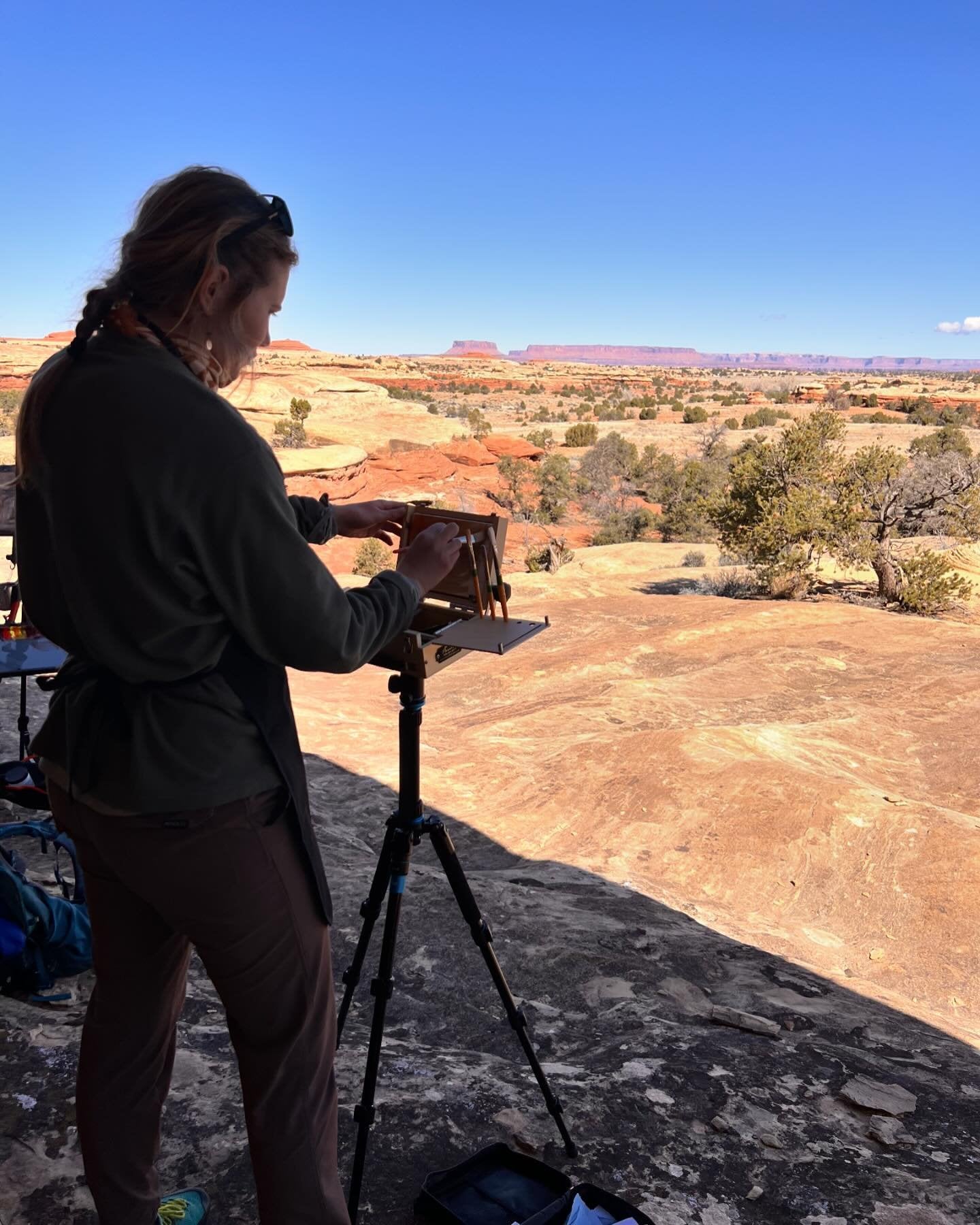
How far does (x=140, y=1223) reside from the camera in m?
1.83

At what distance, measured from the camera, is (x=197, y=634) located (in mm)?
1437

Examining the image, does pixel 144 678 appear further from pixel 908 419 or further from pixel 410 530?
pixel 908 419

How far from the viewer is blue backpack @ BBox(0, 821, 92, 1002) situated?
9.94 ft

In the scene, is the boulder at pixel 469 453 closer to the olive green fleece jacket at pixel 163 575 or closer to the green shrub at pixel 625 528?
the green shrub at pixel 625 528

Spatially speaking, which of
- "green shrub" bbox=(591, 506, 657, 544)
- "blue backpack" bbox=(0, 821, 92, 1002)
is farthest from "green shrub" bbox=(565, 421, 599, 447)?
"blue backpack" bbox=(0, 821, 92, 1002)

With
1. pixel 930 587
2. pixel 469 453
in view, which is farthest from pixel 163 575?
pixel 469 453

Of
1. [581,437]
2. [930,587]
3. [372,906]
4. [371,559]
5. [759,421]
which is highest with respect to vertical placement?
[759,421]

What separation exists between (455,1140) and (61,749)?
1547 millimetres

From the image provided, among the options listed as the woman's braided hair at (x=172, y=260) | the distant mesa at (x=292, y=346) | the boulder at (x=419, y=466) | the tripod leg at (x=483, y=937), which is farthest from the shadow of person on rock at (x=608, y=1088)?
the distant mesa at (x=292, y=346)

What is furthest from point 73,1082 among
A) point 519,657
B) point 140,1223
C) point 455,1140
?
point 519,657

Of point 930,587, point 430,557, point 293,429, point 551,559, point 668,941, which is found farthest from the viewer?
point 293,429

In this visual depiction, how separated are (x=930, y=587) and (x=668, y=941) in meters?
9.57

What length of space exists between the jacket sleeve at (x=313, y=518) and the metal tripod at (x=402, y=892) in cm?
36

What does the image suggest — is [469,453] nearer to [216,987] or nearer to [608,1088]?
[608,1088]
